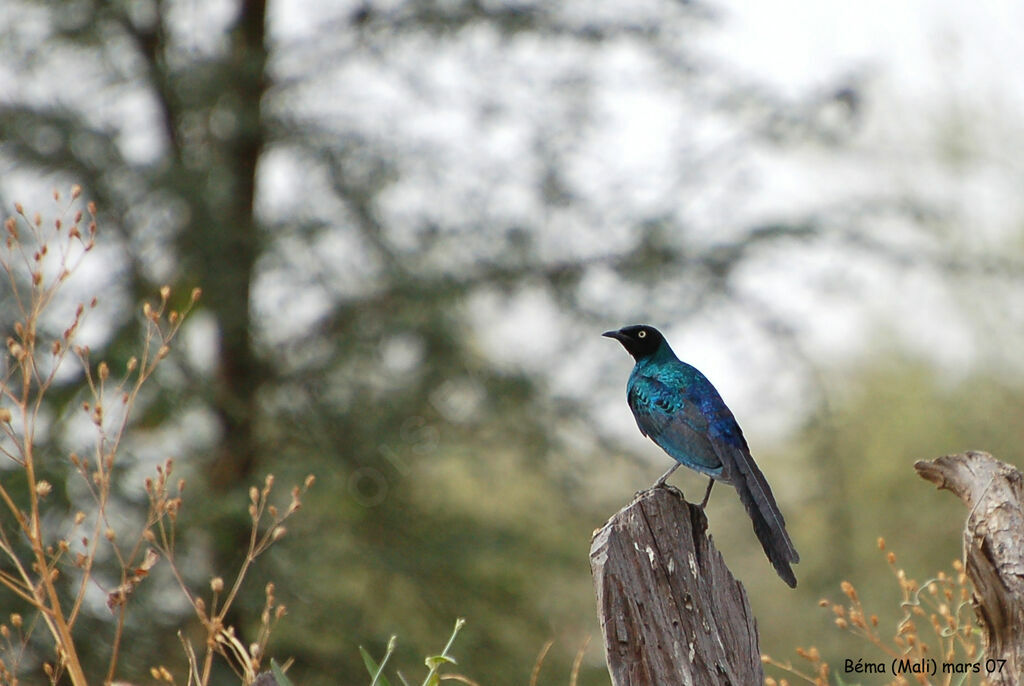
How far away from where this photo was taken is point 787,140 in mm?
8188

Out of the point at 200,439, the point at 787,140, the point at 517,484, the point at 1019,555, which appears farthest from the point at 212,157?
the point at 1019,555

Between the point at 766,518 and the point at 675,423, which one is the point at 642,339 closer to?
the point at 675,423

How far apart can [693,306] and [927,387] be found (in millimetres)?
9644

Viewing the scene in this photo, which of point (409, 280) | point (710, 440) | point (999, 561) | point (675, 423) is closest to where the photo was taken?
point (999, 561)

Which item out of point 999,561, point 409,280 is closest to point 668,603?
point 999,561

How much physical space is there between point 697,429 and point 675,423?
95 mm

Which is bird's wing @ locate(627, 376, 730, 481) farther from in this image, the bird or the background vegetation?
the background vegetation

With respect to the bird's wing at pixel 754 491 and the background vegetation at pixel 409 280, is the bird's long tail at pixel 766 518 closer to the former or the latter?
the bird's wing at pixel 754 491

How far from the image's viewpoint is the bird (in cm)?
272

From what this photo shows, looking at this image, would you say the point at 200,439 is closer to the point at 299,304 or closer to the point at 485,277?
the point at 299,304

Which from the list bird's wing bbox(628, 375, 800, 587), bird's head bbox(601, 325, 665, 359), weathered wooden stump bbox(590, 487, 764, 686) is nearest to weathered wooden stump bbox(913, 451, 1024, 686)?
bird's wing bbox(628, 375, 800, 587)

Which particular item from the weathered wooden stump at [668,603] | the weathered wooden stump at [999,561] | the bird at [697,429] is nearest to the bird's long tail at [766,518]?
the bird at [697,429]

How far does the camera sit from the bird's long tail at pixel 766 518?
2.65 meters

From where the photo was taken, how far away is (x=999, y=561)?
9.23 feet
